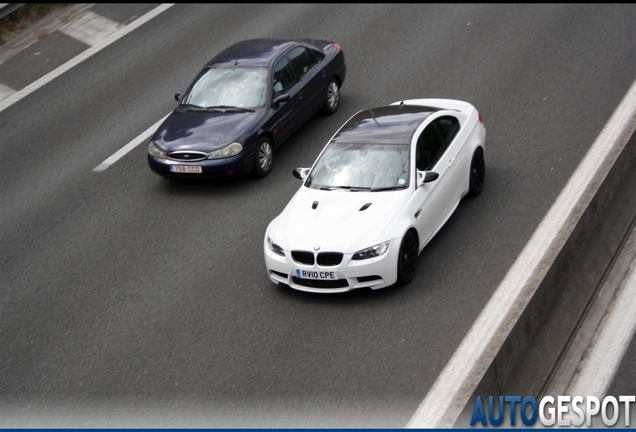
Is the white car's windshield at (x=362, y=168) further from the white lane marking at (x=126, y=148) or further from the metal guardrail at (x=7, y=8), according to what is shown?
the metal guardrail at (x=7, y=8)

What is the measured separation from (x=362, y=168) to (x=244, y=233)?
2069mm

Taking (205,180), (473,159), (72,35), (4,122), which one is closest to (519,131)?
(473,159)

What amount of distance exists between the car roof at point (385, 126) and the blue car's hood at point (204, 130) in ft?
7.22

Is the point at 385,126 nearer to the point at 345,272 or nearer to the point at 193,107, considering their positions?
the point at 345,272

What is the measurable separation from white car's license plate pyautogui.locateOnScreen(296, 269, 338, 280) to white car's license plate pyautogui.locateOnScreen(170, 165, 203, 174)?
12.2 ft

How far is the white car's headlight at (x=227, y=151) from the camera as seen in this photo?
43.7ft

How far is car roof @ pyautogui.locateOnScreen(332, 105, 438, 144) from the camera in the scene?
37.4ft

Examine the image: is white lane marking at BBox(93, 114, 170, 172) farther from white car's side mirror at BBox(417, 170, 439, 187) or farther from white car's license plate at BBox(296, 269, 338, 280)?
white car's side mirror at BBox(417, 170, 439, 187)

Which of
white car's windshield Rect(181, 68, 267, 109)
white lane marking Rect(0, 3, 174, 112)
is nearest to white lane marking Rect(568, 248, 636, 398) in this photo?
white car's windshield Rect(181, 68, 267, 109)

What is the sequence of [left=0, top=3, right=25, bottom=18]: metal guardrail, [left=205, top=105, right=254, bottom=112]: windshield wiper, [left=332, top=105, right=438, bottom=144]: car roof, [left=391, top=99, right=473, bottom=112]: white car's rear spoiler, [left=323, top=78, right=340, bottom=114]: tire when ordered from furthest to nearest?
[left=0, top=3, right=25, bottom=18]: metal guardrail
[left=323, top=78, right=340, bottom=114]: tire
[left=205, top=105, right=254, bottom=112]: windshield wiper
[left=391, top=99, right=473, bottom=112]: white car's rear spoiler
[left=332, top=105, right=438, bottom=144]: car roof

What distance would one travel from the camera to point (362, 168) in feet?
36.5

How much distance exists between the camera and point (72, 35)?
20203mm

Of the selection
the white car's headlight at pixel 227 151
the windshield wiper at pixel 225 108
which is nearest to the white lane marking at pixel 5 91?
the windshield wiper at pixel 225 108

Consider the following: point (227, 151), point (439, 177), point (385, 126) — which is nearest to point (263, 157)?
point (227, 151)
